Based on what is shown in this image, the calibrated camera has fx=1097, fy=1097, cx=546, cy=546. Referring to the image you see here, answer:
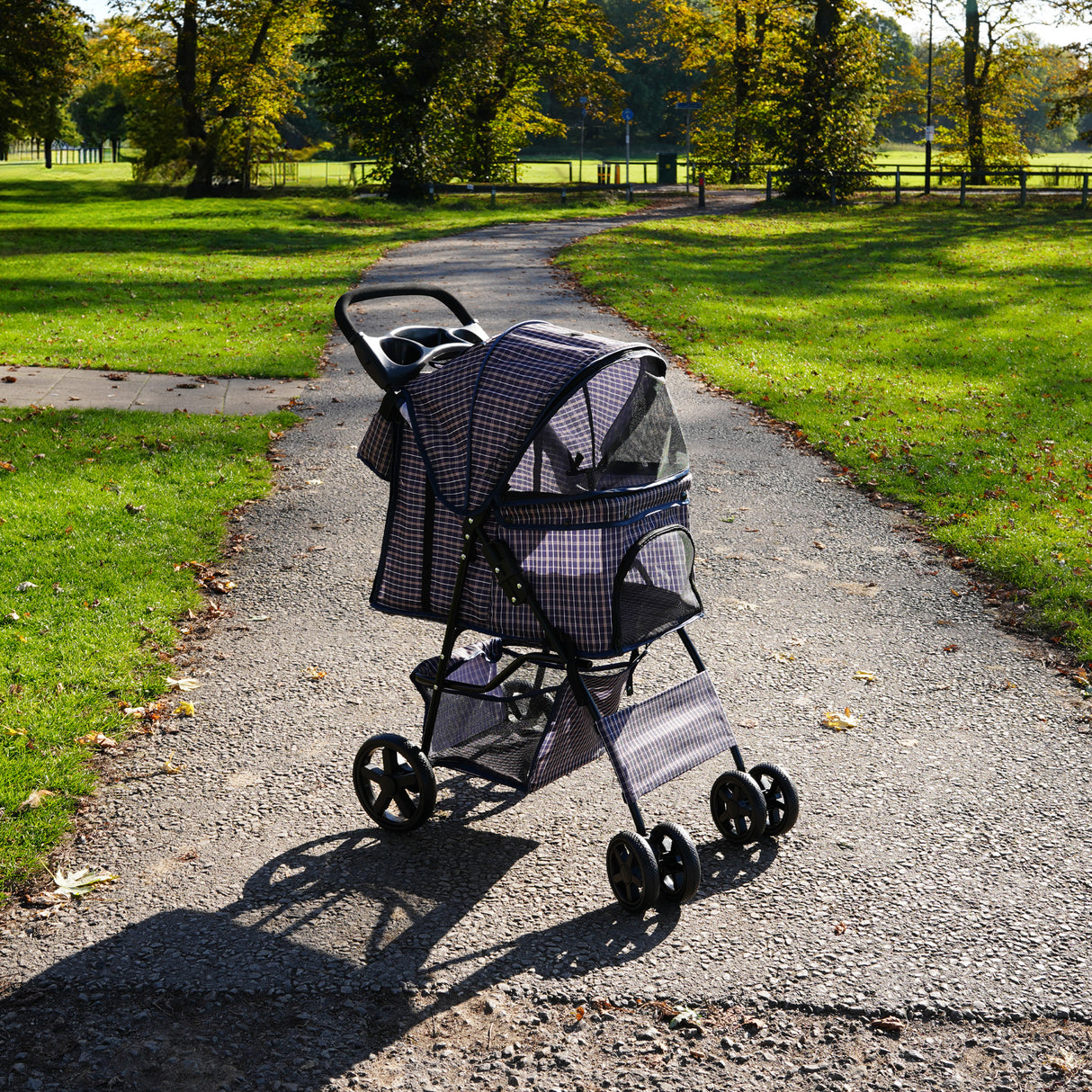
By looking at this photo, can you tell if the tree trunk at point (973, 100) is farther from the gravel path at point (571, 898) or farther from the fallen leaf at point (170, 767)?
the fallen leaf at point (170, 767)

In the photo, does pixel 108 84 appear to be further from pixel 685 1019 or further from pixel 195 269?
pixel 685 1019

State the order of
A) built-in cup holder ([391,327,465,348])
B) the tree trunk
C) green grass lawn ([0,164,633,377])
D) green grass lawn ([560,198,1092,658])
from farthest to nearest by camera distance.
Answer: the tree trunk, green grass lawn ([0,164,633,377]), green grass lawn ([560,198,1092,658]), built-in cup holder ([391,327,465,348])

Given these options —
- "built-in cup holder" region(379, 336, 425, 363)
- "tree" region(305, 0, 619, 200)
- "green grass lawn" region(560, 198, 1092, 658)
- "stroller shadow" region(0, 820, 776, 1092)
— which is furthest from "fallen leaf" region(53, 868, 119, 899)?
"tree" region(305, 0, 619, 200)

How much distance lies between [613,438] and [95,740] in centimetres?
239

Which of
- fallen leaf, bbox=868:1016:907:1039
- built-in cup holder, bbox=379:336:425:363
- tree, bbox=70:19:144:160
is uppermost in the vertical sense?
tree, bbox=70:19:144:160

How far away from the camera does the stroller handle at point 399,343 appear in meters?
3.75

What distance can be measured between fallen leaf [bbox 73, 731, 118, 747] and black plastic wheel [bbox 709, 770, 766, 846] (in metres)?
2.36

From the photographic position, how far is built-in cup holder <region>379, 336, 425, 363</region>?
3971mm

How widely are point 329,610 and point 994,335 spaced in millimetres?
11797

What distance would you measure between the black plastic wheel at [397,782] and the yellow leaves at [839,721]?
1761 millimetres

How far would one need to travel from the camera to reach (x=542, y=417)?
3.33 m

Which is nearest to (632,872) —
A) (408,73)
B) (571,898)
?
(571,898)

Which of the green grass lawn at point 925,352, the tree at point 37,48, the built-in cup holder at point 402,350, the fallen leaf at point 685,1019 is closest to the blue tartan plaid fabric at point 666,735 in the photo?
the fallen leaf at point 685,1019

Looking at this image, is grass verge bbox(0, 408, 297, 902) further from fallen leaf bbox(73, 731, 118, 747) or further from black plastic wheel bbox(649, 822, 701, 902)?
black plastic wheel bbox(649, 822, 701, 902)
